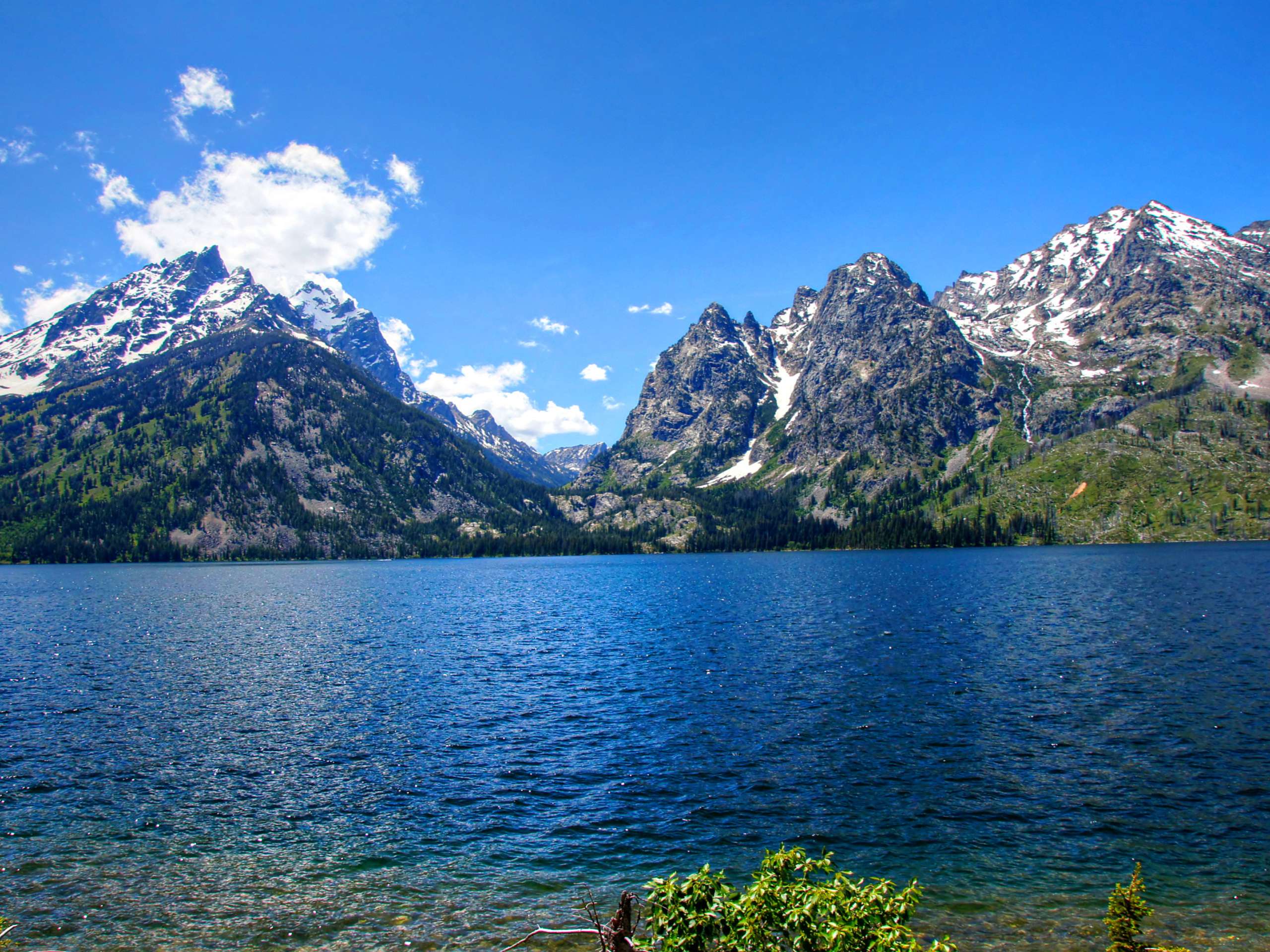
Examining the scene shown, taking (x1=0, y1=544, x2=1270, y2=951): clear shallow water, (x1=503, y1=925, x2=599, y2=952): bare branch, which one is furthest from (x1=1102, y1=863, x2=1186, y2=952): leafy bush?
(x1=0, y1=544, x2=1270, y2=951): clear shallow water

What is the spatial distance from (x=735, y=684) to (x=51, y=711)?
54.6 m

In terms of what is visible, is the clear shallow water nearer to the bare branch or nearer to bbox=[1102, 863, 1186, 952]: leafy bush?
bbox=[1102, 863, 1186, 952]: leafy bush

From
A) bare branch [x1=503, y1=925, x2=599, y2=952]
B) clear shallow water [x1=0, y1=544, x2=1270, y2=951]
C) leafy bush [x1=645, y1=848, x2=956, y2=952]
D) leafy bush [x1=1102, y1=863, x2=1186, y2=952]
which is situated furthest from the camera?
clear shallow water [x1=0, y1=544, x2=1270, y2=951]

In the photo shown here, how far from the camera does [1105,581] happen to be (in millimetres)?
130875

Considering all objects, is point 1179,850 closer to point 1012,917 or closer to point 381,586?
point 1012,917

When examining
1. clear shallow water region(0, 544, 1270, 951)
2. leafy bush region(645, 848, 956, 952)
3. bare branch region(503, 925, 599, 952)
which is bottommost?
clear shallow water region(0, 544, 1270, 951)

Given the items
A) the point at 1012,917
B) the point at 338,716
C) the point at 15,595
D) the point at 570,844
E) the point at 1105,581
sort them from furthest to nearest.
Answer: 1. the point at 15,595
2. the point at 1105,581
3. the point at 338,716
4. the point at 570,844
5. the point at 1012,917

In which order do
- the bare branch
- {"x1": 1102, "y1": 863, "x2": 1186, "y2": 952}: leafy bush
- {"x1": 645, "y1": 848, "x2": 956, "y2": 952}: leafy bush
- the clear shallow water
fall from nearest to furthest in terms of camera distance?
the bare branch, {"x1": 1102, "y1": 863, "x2": 1186, "y2": 952}: leafy bush, {"x1": 645, "y1": 848, "x2": 956, "y2": 952}: leafy bush, the clear shallow water

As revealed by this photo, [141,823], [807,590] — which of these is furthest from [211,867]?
[807,590]

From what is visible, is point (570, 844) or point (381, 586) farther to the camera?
point (381, 586)

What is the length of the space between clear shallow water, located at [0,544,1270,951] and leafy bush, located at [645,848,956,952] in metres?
12.1

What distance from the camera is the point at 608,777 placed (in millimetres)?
36531

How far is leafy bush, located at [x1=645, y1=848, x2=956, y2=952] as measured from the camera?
12844 mm

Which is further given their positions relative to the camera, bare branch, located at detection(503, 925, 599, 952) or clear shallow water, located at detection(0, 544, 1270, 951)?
clear shallow water, located at detection(0, 544, 1270, 951)
